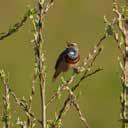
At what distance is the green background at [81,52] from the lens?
14016 millimetres

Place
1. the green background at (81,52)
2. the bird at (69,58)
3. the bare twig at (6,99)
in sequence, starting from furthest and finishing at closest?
the green background at (81,52) → the bird at (69,58) → the bare twig at (6,99)

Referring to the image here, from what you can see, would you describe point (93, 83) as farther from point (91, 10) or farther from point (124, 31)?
point (124, 31)

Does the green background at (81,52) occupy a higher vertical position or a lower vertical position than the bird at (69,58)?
higher

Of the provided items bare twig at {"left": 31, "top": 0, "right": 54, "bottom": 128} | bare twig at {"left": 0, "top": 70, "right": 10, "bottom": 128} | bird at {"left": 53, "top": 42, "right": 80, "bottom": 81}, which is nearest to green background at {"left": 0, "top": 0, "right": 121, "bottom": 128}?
bird at {"left": 53, "top": 42, "right": 80, "bottom": 81}

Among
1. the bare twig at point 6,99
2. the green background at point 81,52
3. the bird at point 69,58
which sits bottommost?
the bare twig at point 6,99

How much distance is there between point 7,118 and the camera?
16.0ft

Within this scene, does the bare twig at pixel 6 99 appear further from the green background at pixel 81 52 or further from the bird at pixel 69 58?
the green background at pixel 81 52

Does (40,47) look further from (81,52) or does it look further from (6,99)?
(81,52)

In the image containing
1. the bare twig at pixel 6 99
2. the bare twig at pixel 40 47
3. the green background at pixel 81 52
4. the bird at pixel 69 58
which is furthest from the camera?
the green background at pixel 81 52

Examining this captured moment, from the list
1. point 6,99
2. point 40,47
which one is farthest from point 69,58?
point 40,47

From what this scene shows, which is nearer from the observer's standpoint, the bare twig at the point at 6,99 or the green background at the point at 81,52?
the bare twig at the point at 6,99

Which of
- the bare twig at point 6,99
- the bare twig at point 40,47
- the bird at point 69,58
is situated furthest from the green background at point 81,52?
the bare twig at point 40,47

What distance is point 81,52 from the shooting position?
16.2m

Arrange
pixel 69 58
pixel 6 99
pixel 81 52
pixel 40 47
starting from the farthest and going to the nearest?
pixel 81 52, pixel 69 58, pixel 6 99, pixel 40 47
